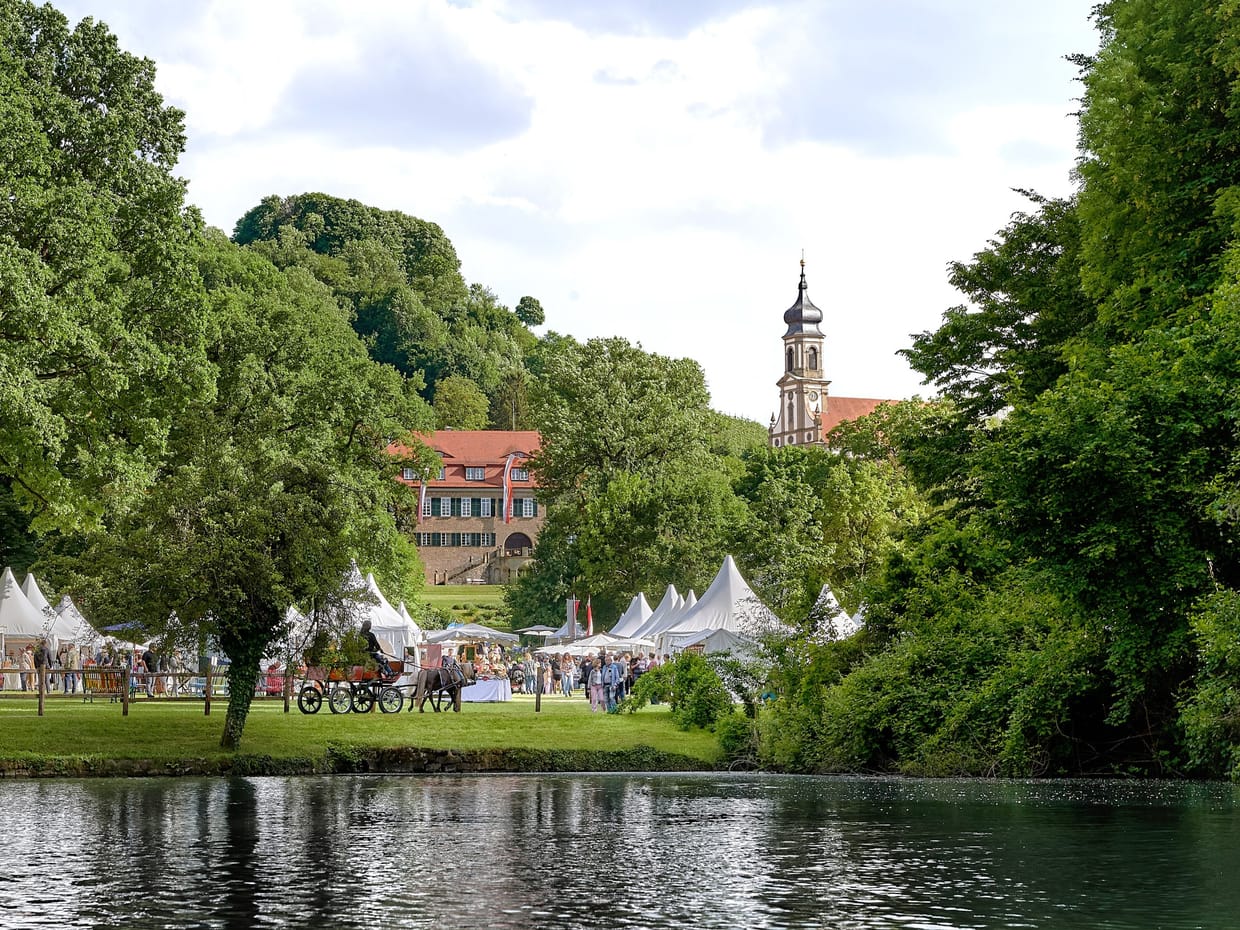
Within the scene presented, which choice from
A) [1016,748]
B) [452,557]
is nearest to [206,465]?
[1016,748]

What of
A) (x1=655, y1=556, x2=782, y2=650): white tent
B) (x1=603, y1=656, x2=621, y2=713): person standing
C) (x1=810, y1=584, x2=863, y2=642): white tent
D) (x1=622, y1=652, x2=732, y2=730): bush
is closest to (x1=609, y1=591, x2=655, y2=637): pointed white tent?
(x1=655, y1=556, x2=782, y2=650): white tent

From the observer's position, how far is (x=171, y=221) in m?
38.3

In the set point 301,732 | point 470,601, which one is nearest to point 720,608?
point 301,732

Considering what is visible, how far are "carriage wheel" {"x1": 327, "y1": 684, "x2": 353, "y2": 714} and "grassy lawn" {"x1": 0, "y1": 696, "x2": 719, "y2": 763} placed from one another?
0.35 m

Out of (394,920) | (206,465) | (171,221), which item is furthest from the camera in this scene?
(171,221)

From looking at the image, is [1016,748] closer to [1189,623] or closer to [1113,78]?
[1189,623]

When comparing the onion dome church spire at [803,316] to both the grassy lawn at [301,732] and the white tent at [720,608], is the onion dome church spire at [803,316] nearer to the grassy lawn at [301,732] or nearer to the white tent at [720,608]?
the white tent at [720,608]

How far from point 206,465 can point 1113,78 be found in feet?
65.5

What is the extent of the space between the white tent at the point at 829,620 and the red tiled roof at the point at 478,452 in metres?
89.0

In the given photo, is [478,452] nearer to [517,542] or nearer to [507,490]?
[507,490]

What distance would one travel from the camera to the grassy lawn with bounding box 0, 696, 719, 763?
3203cm

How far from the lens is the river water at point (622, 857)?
13594 mm

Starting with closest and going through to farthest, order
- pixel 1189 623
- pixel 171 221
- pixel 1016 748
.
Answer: pixel 1189 623
pixel 1016 748
pixel 171 221

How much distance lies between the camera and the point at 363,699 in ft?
129
